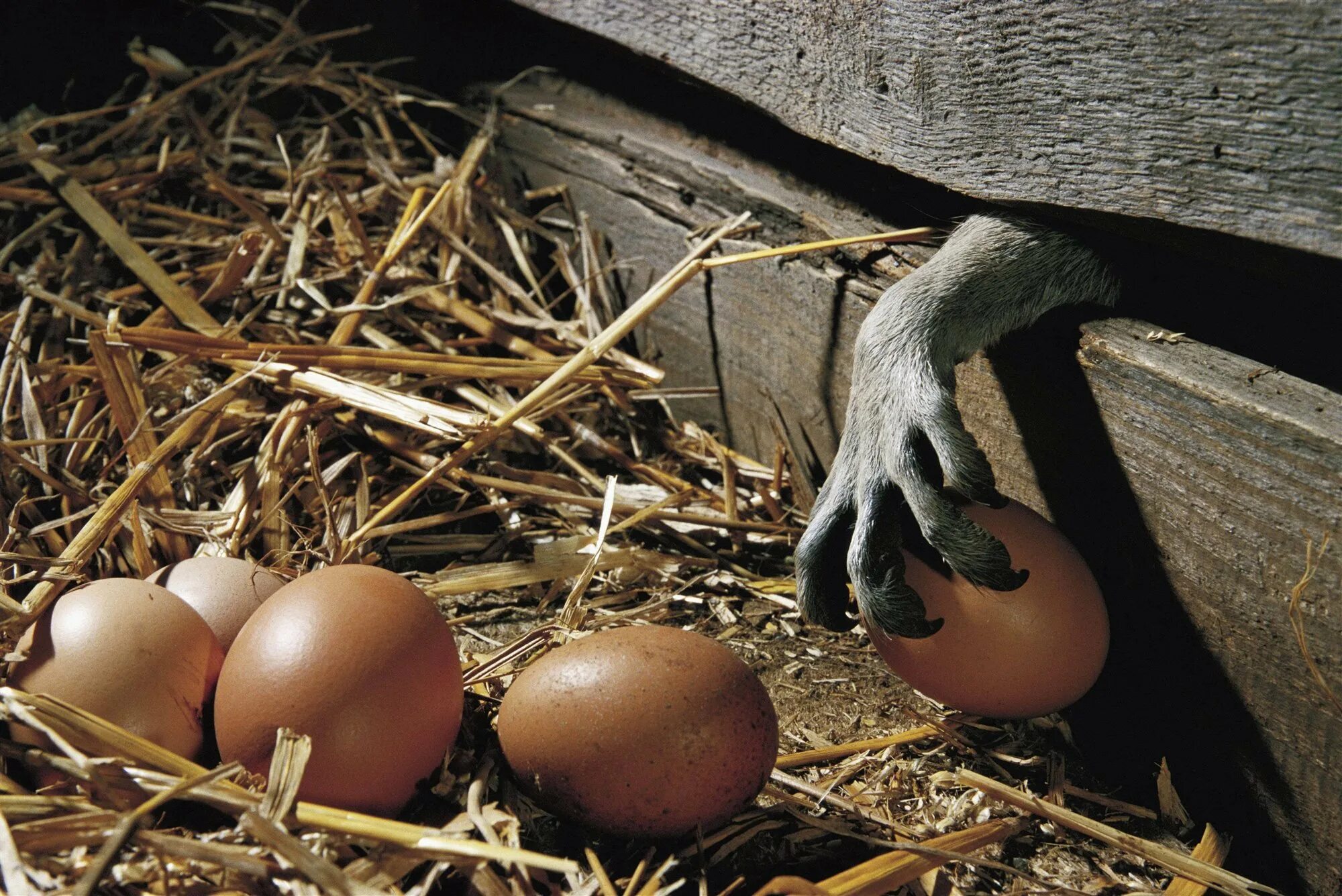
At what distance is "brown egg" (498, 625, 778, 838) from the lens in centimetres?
135

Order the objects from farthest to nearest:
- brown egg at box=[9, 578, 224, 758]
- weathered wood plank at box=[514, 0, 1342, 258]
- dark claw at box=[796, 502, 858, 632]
A: dark claw at box=[796, 502, 858, 632], brown egg at box=[9, 578, 224, 758], weathered wood plank at box=[514, 0, 1342, 258]

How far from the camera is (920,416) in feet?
5.14

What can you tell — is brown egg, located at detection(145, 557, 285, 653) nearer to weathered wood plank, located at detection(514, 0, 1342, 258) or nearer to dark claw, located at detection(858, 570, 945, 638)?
dark claw, located at detection(858, 570, 945, 638)

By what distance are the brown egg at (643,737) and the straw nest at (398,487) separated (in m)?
0.07

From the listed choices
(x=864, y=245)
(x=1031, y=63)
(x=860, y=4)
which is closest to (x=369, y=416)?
(x=864, y=245)

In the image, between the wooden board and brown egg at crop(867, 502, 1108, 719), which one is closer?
the wooden board

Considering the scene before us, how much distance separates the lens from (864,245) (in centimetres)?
211

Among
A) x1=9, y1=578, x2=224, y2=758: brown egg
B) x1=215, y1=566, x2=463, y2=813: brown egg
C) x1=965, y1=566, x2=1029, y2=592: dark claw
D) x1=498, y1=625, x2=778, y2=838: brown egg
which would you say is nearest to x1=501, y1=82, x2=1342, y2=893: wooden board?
x1=965, y1=566, x2=1029, y2=592: dark claw

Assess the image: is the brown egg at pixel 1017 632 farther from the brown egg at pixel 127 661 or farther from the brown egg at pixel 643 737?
the brown egg at pixel 127 661

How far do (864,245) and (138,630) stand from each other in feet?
4.64

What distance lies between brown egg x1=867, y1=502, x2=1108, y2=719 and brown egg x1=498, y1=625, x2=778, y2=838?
1.01ft

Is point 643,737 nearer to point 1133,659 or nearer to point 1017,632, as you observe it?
point 1017,632

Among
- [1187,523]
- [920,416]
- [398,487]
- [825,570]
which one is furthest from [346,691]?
[1187,523]

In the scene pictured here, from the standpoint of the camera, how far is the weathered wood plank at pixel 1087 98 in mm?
1285
